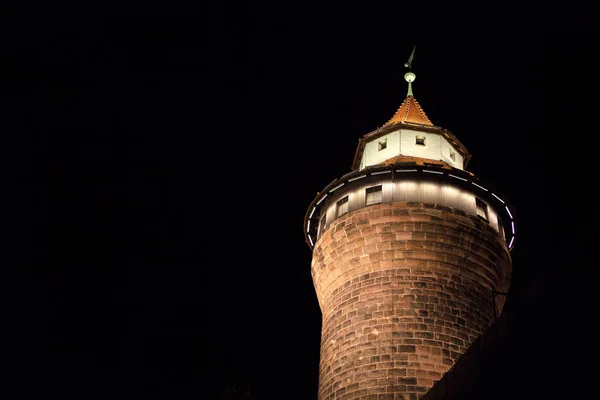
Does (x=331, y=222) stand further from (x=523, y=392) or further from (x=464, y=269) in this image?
(x=523, y=392)

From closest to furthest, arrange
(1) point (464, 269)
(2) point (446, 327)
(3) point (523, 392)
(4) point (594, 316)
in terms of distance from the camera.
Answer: (4) point (594, 316) → (3) point (523, 392) → (2) point (446, 327) → (1) point (464, 269)

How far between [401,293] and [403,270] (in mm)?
619

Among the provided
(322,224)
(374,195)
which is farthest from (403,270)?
(322,224)

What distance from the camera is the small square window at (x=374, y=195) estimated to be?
17109 mm

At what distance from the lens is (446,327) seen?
576 inches

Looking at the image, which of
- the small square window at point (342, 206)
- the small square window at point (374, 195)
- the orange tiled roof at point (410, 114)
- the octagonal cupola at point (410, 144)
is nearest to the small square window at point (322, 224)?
the small square window at point (342, 206)

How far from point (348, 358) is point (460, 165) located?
7.87 meters

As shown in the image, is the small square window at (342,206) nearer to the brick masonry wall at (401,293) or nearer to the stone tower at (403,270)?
the stone tower at (403,270)

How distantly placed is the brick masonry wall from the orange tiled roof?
4.66 meters

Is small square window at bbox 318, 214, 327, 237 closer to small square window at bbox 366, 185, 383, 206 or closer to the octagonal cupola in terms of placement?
small square window at bbox 366, 185, 383, 206

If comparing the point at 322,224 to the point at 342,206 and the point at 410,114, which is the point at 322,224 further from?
the point at 410,114

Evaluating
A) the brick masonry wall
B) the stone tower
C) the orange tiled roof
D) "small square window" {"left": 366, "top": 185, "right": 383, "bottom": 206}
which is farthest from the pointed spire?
the brick masonry wall

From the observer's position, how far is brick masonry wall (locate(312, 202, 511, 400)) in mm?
14211

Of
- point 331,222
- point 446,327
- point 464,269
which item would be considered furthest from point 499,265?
point 331,222
